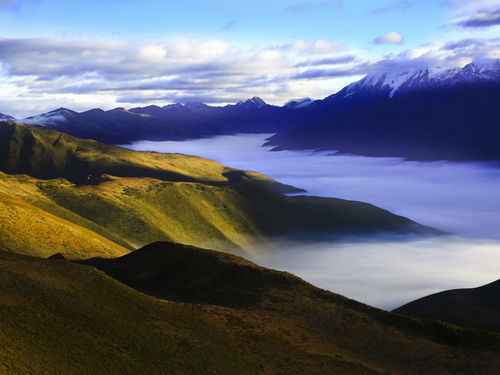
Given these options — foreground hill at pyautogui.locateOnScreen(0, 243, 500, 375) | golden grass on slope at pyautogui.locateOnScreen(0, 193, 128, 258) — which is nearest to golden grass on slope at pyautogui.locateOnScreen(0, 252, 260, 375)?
foreground hill at pyautogui.locateOnScreen(0, 243, 500, 375)

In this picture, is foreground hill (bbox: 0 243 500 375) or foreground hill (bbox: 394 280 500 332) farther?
foreground hill (bbox: 394 280 500 332)

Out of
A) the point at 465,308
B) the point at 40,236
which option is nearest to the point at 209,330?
the point at 40,236

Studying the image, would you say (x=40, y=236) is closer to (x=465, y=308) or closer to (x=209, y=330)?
(x=209, y=330)

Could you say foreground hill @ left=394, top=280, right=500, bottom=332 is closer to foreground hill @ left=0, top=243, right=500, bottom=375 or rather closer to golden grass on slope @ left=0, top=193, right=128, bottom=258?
foreground hill @ left=0, top=243, right=500, bottom=375

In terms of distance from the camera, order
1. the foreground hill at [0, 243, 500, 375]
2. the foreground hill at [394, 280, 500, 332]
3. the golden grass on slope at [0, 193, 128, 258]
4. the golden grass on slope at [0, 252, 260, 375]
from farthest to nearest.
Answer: the foreground hill at [394, 280, 500, 332], the golden grass on slope at [0, 193, 128, 258], the foreground hill at [0, 243, 500, 375], the golden grass on slope at [0, 252, 260, 375]

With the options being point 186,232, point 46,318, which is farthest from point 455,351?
point 186,232

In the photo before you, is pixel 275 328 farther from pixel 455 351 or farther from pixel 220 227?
pixel 220 227
